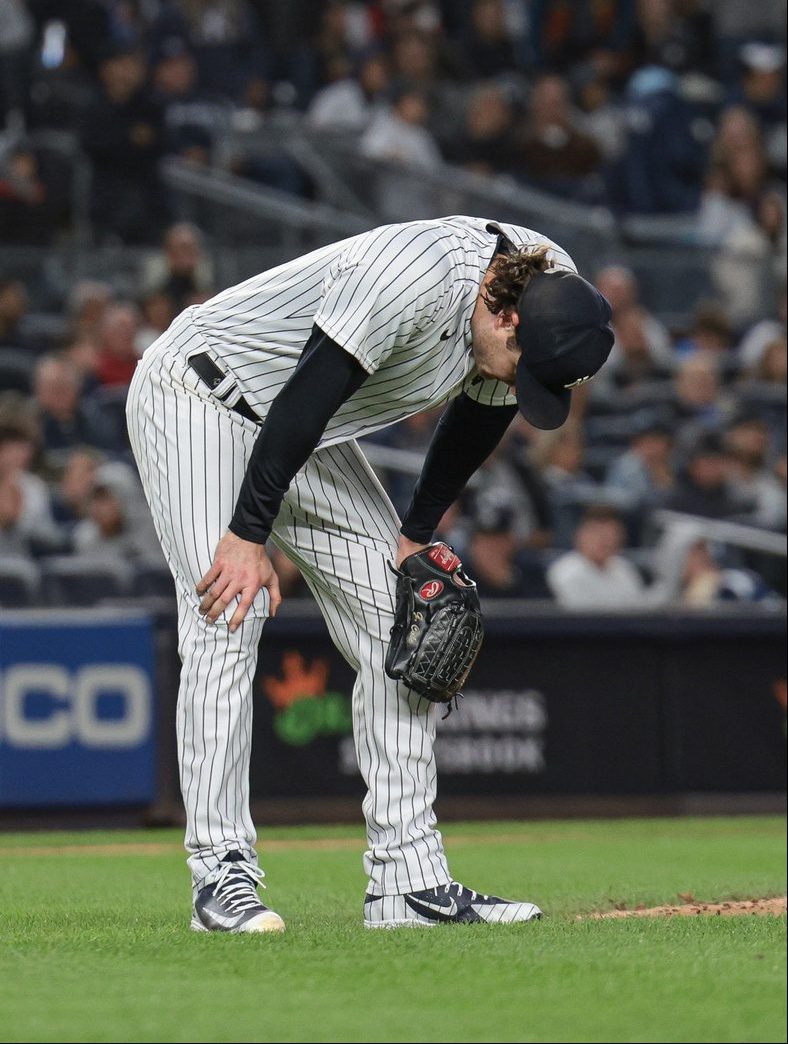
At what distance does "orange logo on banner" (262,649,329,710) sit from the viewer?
8.83 metres

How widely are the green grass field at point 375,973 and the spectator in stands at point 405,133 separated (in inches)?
349

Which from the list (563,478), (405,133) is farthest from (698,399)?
(405,133)

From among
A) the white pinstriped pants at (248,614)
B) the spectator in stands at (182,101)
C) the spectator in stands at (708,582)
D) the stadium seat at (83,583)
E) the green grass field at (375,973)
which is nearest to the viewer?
the green grass field at (375,973)

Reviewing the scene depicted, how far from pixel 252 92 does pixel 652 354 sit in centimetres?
398

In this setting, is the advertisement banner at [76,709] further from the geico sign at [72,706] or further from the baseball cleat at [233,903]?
the baseball cleat at [233,903]

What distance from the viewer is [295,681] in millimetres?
8836

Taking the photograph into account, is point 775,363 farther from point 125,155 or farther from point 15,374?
point 15,374

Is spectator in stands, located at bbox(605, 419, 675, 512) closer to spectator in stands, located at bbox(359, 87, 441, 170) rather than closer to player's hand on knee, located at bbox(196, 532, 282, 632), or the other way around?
spectator in stands, located at bbox(359, 87, 441, 170)

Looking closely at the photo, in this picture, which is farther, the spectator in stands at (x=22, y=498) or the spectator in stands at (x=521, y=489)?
the spectator in stands at (x=521, y=489)

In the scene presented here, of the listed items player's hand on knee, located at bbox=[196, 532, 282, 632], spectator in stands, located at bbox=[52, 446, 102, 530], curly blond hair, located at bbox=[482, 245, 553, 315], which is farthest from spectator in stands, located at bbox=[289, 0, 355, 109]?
player's hand on knee, located at bbox=[196, 532, 282, 632]

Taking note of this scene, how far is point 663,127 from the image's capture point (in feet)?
47.9

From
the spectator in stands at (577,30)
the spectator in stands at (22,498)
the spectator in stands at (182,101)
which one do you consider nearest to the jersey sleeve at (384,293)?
the spectator in stands at (22,498)

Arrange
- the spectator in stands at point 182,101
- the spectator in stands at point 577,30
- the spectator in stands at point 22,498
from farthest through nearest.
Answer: the spectator in stands at point 577,30
the spectator in stands at point 182,101
the spectator in stands at point 22,498

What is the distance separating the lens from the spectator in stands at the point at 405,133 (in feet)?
45.2
